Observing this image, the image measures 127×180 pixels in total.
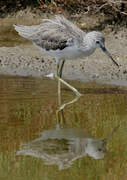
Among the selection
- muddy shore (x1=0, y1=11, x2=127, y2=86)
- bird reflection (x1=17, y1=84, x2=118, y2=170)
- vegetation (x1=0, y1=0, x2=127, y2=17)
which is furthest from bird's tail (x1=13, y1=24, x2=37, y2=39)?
bird reflection (x1=17, y1=84, x2=118, y2=170)

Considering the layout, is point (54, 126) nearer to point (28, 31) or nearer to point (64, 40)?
point (64, 40)

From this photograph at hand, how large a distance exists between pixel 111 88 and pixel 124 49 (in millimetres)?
1900

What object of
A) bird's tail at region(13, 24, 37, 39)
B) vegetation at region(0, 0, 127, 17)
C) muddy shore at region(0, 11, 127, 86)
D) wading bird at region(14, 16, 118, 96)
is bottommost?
muddy shore at region(0, 11, 127, 86)

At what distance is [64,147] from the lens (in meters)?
6.17

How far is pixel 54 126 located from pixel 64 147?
32.3 inches

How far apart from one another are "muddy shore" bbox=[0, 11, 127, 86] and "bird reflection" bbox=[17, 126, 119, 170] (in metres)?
2.87

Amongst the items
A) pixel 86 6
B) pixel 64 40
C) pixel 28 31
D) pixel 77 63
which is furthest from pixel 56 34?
pixel 86 6

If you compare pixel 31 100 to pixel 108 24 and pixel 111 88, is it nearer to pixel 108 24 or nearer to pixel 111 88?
pixel 111 88

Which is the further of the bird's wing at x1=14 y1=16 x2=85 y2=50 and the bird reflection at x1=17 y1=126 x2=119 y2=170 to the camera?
the bird's wing at x1=14 y1=16 x2=85 y2=50

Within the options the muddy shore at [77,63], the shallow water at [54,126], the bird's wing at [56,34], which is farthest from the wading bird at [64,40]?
the muddy shore at [77,63]

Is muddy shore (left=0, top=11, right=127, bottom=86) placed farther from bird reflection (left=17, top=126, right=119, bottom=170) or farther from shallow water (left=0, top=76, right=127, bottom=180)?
bird reflection (left=17, top=126, right=119, bottom=170)

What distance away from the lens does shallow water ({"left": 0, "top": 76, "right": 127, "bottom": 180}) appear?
5387mm

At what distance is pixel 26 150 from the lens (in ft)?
19.5

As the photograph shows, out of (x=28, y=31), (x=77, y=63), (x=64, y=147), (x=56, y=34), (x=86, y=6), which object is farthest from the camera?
(x=86, y=6)
